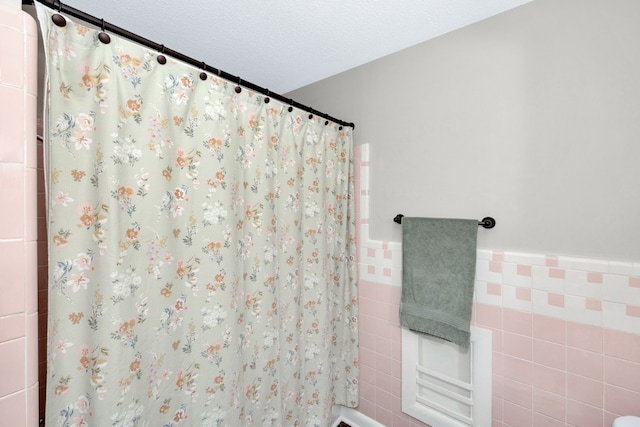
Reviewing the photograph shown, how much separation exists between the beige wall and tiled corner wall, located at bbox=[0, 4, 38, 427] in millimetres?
1452

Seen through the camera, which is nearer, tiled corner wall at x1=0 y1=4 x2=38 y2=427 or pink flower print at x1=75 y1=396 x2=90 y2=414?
tiled corner wall at x1=0 y1=4 x2=38 y2=427

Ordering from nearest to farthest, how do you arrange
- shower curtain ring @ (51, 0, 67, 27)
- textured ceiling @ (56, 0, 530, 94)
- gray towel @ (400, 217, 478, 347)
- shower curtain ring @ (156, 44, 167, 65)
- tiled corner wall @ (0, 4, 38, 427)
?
tiled corner wall @ (0, 4, 38, 427)
shower curtain ring @ (51, 0, 67, 27)
shower curtain ring @ (156, 44, 167, 65)
textured ceiling @ (56, 0, 530, 94)
gray towel @ (400, 217, 478, 347)

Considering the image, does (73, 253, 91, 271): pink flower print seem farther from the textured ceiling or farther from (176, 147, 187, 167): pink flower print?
the textured ceiling

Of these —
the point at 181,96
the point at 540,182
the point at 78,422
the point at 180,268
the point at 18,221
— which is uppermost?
the point at 181,96

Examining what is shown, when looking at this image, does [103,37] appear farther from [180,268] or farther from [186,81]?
[180,268]

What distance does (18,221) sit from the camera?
583 mm

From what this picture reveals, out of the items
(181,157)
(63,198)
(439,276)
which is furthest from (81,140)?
(439,276)

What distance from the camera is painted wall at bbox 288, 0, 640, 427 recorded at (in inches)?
40.8

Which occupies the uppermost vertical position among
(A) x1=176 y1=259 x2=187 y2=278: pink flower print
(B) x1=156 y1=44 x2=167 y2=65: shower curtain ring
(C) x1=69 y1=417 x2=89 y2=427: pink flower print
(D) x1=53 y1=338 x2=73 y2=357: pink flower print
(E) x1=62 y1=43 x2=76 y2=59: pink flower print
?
(B) x1=156 y1=44 x2=167 y2=65: shower curtain ring

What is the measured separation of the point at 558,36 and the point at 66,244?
1888 millimetres

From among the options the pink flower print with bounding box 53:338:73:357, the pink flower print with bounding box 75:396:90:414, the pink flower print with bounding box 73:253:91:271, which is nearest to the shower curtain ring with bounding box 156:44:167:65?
the pink flower print with bounding box 73:253:91:271

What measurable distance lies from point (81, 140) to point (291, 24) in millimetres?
1031

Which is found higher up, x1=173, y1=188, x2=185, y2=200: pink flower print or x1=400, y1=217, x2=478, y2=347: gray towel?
x1=173, y1=188, x2=185, y2=200: pink flower print

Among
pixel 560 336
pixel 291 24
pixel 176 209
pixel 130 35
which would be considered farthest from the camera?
pixel 291 24
